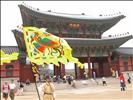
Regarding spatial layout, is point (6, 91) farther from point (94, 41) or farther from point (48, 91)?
point (94, 41)

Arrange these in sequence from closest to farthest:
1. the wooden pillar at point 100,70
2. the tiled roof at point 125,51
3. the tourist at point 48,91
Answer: the tourist at point 48,91 < the tiled roof at point 125,51 < the wooden pillar at point 100,70

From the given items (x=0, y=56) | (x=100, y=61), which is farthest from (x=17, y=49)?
(x=0, y=56)

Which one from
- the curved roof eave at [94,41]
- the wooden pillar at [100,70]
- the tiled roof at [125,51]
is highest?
the curved roof eave at [94,41]

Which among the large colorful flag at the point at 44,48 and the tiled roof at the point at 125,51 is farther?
the tiled roof at the point at 125,51

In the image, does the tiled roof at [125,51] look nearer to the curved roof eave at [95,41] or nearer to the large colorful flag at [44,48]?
the curved roof eave at [95,41]

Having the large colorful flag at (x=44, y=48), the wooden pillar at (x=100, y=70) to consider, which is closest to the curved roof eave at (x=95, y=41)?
the wooden pillar at (x=100, y=70)

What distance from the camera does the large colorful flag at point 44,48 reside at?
9164mm

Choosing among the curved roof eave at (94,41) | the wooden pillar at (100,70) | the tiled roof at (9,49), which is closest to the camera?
the curved roof eave at (94,41)

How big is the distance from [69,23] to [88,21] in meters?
2.49

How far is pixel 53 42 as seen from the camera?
9766 millimetres

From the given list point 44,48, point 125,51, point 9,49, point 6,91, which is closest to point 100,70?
point 125,51

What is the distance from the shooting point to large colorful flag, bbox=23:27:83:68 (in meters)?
9.16

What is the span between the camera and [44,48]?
9.48 m

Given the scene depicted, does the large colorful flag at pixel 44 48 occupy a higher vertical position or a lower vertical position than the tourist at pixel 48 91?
higher
